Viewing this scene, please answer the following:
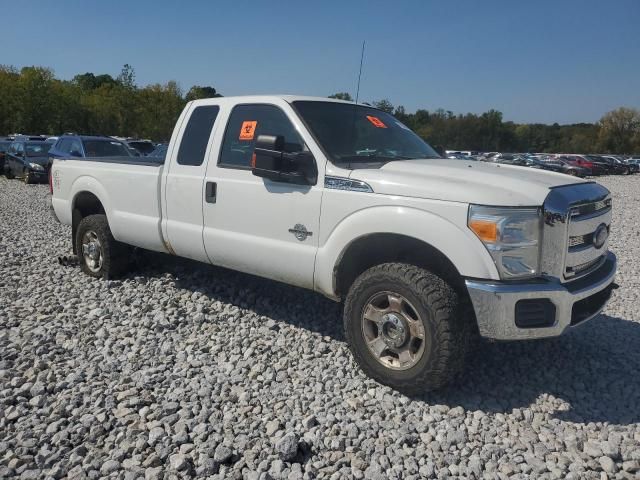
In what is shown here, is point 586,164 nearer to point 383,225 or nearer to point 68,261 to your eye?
point 68,261

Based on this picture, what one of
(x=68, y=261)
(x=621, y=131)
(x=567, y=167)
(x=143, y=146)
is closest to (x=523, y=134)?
(x=621, y=131)

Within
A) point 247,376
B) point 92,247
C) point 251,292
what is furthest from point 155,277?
point 247,376

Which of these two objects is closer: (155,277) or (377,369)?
(377,369)

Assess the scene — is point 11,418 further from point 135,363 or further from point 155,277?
point 155,277

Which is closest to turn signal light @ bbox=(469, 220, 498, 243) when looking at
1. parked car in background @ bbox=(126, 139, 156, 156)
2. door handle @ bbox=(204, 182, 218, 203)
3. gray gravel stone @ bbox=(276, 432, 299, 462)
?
gray gravel stone @ bbox=(276, 432, 299, 462)

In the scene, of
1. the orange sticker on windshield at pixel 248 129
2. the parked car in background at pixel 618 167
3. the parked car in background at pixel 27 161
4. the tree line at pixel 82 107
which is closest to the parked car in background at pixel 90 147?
the parked car in background at pixel 27 161

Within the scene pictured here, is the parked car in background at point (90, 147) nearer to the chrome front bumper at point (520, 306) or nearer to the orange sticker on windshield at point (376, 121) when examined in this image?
the orange sticker on windshield at point (376, 121)

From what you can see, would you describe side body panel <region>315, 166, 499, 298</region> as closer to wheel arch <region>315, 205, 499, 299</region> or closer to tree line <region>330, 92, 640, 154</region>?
wheel arch <region>315, 205, 499, 299</region>

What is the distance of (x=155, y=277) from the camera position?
20.4ft

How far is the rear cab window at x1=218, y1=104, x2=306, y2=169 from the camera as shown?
4.39 m

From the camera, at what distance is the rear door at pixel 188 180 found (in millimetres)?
4859

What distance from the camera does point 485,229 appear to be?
325 cm

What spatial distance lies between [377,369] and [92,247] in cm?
397

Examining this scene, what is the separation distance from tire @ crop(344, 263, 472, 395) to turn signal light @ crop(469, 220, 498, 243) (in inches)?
16.3
